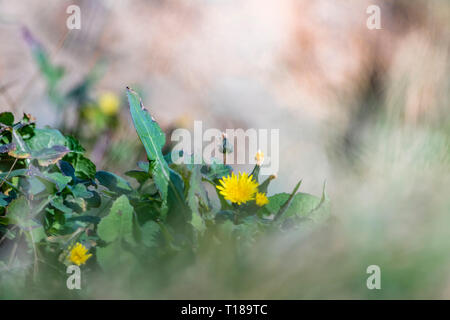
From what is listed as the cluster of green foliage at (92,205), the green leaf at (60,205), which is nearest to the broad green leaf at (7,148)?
the cluster of green foliage at (92,205)

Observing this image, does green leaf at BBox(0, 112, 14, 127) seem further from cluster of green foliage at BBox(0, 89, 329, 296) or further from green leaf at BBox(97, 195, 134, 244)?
green leaf at BBox(97, 195, 134, 244)

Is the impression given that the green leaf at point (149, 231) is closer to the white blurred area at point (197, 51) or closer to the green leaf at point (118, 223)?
the green leaf at point (118, 223)

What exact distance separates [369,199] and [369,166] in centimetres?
3

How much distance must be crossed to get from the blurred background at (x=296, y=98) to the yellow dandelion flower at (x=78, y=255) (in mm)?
279

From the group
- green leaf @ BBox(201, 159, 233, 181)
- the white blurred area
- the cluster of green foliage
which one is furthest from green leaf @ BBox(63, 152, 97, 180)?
the white blurred area

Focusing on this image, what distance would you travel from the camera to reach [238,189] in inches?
37.3

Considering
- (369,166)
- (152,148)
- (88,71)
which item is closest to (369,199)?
(369,166)

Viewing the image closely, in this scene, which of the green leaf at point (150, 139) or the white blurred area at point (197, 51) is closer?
the green leaf at point (150, 139)

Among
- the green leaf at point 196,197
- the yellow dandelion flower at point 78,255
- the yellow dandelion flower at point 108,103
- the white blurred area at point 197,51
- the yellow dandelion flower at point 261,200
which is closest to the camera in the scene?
the green leaf at point 196,197

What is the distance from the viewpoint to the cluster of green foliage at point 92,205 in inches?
31.7

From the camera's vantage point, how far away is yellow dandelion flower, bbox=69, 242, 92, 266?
2.74ft

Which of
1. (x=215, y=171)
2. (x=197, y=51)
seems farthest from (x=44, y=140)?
(x=197, y=51)

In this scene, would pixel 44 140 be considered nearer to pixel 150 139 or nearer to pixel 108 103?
pixel 150 139

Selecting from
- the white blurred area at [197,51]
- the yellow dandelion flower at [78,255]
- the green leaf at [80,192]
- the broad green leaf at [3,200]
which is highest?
the white blurred area at [197,51]
